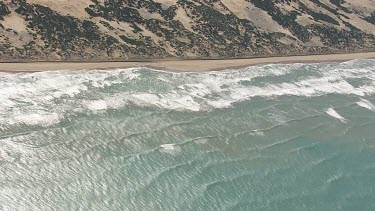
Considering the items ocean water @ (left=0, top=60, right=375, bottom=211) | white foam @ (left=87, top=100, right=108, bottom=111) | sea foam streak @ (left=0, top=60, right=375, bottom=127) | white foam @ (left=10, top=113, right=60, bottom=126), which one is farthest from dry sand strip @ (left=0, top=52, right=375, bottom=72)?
white foam @ (left=10, top=113, right=60, bottom=126)

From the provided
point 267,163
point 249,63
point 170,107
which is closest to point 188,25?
point 249,63

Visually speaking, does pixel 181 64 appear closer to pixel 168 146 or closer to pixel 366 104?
pixel 168 146

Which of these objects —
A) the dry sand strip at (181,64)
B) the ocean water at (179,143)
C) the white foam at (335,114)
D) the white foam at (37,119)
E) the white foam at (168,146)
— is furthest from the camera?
the dry sand strip at (181,64)

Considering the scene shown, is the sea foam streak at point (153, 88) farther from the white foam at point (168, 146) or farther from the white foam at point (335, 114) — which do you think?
the white foam at point (168, 146)

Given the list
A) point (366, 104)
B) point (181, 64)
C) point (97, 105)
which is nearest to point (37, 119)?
point (97, 105)

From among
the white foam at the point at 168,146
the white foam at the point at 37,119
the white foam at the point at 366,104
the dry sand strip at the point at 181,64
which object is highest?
the dry sand strip at the point at 181,64

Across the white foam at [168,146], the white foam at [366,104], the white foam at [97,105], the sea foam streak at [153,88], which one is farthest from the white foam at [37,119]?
the white foam at [366,104]
